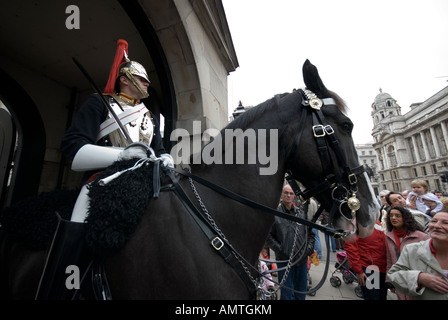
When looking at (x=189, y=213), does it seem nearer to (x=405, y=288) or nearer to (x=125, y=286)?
(x=125, y=286)

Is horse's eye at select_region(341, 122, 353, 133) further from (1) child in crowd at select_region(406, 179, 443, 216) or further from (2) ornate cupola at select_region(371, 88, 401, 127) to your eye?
(2) ornate cupola at select_region(371, 88, 401, 127)

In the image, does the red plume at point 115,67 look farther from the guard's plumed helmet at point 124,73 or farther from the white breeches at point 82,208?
the white breeches at point 82,208

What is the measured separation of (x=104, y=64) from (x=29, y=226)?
4.45m

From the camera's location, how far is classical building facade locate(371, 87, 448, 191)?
51.0 metres

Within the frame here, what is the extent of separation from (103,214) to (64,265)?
14.2 inches

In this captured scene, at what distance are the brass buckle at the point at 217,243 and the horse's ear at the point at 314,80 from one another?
1.32 metres

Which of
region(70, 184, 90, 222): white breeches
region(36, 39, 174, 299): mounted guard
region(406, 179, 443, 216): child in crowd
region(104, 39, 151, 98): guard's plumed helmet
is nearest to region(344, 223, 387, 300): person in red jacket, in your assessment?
region(406, 179, 443, 216): child in crowd

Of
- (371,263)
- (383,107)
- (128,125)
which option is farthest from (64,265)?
(383,107)

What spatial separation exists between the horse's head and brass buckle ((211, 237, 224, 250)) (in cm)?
72

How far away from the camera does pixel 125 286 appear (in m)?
1.19

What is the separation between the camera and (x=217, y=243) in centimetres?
124

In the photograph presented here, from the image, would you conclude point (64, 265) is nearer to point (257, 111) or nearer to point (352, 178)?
point (257, 111)
